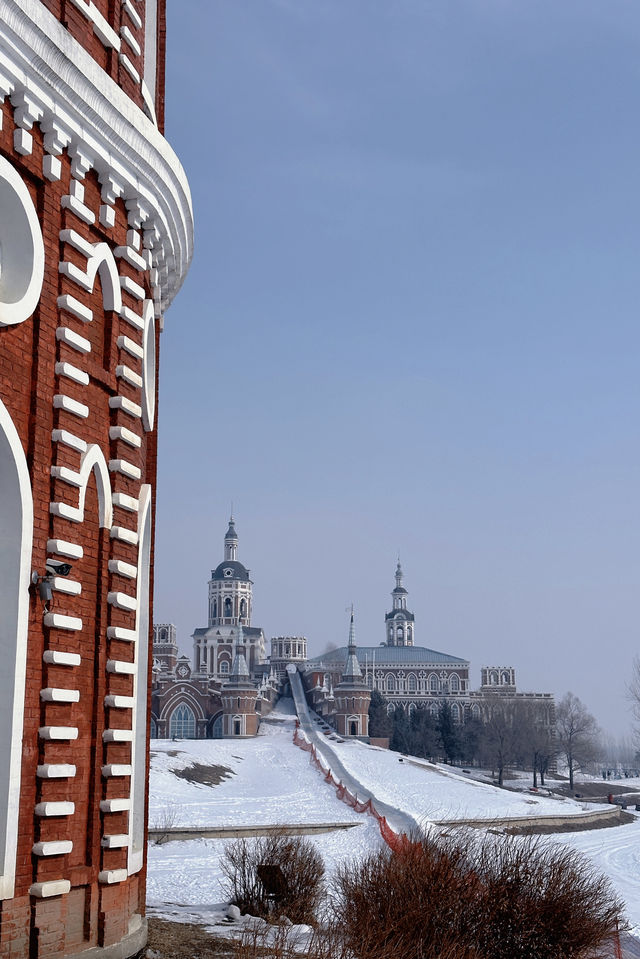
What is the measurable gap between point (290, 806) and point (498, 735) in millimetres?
52999

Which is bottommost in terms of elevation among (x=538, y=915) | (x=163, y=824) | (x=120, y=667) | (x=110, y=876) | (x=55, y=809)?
(x=163, y=824)

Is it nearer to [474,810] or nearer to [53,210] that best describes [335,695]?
[474,810]

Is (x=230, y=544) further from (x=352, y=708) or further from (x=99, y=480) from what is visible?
(x=99, y=480)

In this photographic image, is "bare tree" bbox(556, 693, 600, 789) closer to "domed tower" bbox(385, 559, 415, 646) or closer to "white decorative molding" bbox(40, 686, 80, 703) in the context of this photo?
"domed tower" bbox(385, 559, 415, 646)

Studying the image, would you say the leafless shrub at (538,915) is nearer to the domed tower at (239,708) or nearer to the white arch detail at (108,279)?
the white arch detail at (108,279)

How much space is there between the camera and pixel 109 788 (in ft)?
36.7

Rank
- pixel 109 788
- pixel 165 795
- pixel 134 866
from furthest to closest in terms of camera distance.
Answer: pixel 165 795 → pixel 134 866 → pixel 109 788

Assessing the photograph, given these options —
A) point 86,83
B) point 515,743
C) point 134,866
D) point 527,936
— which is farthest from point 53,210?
point 515,743

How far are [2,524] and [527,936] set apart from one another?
8.17m

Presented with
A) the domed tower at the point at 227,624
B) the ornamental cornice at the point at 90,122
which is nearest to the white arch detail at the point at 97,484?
the ornamental cornice at the point at 90,122

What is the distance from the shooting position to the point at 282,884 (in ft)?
51.9

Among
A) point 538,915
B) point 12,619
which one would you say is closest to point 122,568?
point 12,619

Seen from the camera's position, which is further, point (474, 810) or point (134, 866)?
point (474, 810)

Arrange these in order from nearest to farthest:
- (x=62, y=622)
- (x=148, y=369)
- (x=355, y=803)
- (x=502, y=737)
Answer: (x=62, y=622)
(x=148, y=369)
(x=355, y=803)
(x=502, y=737)
